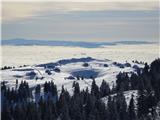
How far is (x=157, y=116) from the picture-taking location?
154 metres

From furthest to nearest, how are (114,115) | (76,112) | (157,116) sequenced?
(76,112)
(114,115)
(157,116)

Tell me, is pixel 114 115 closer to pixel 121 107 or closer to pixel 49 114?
pixel 121 107

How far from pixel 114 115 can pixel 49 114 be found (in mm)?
29692

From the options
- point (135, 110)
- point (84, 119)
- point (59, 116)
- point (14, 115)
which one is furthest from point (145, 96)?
point (14, 115)

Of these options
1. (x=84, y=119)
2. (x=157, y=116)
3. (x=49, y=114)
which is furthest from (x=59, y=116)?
(x=157, y=116)

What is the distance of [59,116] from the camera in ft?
611

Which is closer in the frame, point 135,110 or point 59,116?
point 135,110

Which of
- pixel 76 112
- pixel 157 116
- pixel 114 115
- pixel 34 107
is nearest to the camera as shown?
pixel 157 116

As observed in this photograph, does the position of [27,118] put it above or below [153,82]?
below

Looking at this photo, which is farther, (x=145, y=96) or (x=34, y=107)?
(x=34, y=107)

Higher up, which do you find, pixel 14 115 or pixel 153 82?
pixel 153 82

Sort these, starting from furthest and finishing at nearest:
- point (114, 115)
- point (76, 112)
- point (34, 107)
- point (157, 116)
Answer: point (34, 107)
point (76, 112)
point (114, 115)
point (157, 116)

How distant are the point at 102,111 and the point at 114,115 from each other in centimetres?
623

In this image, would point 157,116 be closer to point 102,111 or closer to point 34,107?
point 102,111
